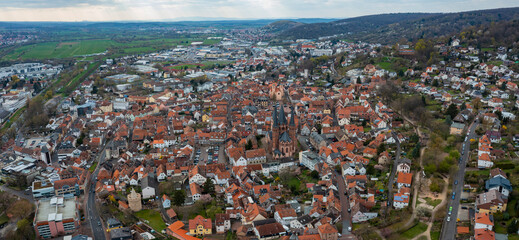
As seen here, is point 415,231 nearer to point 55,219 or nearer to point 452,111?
point 452,111

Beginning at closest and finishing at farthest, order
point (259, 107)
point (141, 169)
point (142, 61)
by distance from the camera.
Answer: point (141, 169) → point (259, 107) → point (142, 61)

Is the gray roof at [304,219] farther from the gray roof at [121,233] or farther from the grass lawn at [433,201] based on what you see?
the gray roof at [121,233]

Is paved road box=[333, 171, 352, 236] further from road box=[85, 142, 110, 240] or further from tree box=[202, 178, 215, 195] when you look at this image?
road box=[85, 142, 110, 240]

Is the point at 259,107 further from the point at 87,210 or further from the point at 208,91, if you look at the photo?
the point at 87,210

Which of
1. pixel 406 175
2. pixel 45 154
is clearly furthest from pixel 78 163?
pixel 406 175

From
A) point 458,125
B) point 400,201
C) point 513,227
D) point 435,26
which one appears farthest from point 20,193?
point 435,26

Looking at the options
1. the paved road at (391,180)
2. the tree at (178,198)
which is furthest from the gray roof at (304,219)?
the tree at (178,198)
